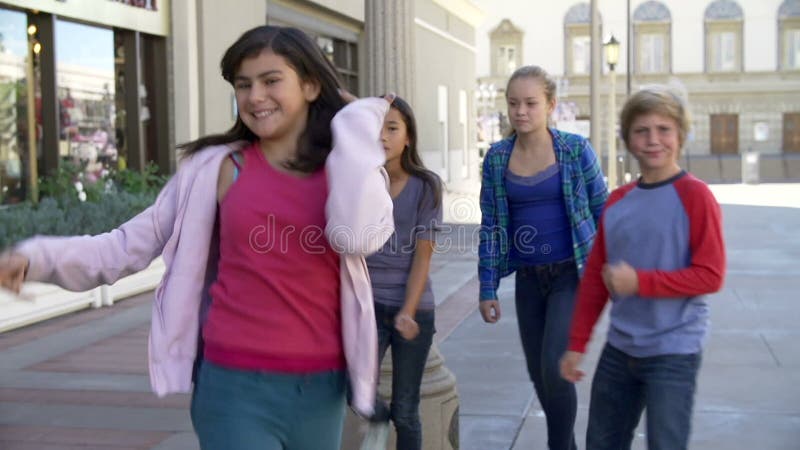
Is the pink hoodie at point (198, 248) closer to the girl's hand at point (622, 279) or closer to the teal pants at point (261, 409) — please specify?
the teal pants at point (261, 409)

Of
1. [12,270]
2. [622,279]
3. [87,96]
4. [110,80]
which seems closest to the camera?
[12,270]

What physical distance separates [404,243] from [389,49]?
5.94 ft

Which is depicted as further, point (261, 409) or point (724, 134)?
point (724, 134)

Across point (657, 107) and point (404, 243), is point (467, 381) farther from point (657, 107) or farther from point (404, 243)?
point (657, 107)

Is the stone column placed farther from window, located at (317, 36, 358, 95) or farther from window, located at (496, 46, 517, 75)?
window, located at (496, 46, 517, 75)

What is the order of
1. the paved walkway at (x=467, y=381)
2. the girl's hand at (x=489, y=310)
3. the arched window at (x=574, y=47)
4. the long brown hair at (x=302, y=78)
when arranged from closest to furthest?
the long brown hair at (x=302, y=78), the girl's hand at (x=489, y=310), the paved walkway at (x=467, y=381), the arched window at (x=574, y=47)

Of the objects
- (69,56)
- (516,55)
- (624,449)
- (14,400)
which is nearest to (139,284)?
(69,56)

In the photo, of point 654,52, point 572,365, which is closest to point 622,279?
point 572,365

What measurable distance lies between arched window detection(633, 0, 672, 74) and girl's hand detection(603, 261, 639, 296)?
55034 millimetres

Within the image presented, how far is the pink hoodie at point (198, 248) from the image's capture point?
2787mm

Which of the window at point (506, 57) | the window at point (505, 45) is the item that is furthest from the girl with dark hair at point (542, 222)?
the window at point (506, 57)

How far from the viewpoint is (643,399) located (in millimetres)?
3594

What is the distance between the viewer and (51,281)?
2902 mm

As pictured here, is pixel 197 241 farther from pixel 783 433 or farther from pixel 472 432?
pixel 783 433
